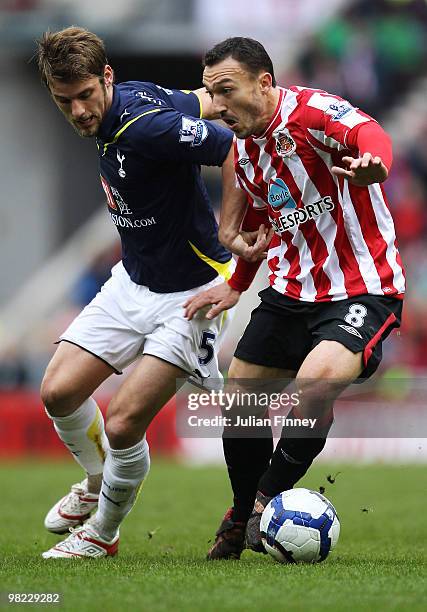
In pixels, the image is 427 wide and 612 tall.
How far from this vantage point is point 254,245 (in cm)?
579

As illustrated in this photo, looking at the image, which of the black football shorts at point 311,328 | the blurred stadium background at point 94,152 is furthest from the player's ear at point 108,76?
the blurred stadium background at point 94,152

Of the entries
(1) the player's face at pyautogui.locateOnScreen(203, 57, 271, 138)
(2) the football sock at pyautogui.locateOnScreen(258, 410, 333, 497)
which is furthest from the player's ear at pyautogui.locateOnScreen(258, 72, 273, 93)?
(2) the football sock at pyautogui.locateOnScreen(258, 410, 333, 497)

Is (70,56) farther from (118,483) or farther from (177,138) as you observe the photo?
(118,483)

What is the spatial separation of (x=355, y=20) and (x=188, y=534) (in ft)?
44.0

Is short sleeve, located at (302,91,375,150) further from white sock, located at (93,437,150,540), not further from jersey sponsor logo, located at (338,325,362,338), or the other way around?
white sock, located at (93,437,150,540)

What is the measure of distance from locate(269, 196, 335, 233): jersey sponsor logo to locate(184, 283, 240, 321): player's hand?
1.73ft

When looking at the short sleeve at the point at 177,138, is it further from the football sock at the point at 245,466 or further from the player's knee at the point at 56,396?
the football sock at the point at 245,466

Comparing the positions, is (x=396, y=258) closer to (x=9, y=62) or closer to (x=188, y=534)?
(x=188, y=534)

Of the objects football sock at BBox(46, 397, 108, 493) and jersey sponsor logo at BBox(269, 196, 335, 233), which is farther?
football sock at BBox(46, 397, 108, 493)

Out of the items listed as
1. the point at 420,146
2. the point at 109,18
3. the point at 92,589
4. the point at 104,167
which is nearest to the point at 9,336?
the point at 109,18

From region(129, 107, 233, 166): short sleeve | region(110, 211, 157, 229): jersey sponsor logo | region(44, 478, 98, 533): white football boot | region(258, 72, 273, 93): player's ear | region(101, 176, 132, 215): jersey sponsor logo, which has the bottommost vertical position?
region(44, 478, 98, 533): white football boot

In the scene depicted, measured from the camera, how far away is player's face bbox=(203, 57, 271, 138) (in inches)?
211

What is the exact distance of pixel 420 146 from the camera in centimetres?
1816

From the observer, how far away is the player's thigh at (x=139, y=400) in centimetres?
561
